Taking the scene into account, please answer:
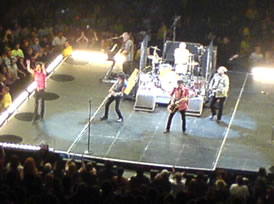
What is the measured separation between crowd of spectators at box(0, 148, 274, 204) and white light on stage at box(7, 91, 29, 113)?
424 cm

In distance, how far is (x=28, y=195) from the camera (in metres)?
11.9

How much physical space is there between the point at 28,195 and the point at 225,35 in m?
12.4

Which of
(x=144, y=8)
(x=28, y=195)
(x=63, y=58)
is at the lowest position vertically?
(x=28, y=195)

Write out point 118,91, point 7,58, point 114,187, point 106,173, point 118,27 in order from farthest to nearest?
point 118,27
point 7,58
point 118,91
point 106,173
point 114,187

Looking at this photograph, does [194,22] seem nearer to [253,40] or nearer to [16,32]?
[253,40]

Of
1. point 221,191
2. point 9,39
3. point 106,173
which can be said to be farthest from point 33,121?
point 221,191

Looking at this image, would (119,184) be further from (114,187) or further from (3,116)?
(3,116)

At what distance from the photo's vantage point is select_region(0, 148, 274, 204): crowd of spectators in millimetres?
11469

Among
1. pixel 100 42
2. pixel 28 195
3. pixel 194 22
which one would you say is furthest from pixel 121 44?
pixel 28 195

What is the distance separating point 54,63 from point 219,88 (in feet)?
17.6

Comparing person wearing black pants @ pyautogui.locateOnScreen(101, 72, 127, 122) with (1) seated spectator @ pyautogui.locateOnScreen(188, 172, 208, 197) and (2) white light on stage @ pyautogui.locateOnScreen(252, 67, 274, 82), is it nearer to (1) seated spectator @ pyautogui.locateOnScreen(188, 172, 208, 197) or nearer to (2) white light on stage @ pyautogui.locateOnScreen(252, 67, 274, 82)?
(2) white light on stage @ pyautogui.locateOnScreen(252, 67, 274, 82)

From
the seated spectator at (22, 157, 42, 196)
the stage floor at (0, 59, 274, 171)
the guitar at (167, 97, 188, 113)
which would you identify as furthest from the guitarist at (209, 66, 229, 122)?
the seated spectator at (22, 157, 42, 196)

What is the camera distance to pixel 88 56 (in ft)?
71.2

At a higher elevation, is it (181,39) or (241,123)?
(181,39)
